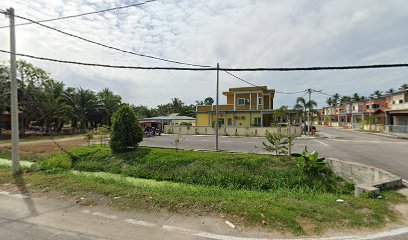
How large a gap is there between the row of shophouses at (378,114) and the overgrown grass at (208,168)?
1100 inches


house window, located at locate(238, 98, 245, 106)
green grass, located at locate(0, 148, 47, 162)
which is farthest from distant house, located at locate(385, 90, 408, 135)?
green grass, located at locate(0, 148, 47, 162)

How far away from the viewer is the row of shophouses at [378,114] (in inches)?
1210

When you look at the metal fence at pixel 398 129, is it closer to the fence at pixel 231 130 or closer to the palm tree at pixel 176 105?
the fence at pixel 231 130

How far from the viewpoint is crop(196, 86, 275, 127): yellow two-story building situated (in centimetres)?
3359

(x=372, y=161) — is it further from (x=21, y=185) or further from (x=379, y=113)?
(x=379, y=113)

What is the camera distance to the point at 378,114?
42.4m

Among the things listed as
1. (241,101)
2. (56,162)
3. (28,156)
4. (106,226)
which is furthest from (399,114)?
(28,156)

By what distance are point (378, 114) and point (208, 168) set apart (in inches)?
1847

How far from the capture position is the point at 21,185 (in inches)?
300

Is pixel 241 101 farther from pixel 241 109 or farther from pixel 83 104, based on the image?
pixel 83 104

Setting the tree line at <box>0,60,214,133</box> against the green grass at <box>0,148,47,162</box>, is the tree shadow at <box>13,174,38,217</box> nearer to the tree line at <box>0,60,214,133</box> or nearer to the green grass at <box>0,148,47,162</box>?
the green grass at <box>0,148,47,162</box>

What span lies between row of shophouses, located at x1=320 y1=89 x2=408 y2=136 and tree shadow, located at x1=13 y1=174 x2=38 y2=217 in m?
36.0

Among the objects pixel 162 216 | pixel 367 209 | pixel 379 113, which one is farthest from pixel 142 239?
pixel 379 113

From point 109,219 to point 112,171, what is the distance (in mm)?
6460
